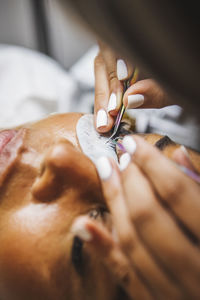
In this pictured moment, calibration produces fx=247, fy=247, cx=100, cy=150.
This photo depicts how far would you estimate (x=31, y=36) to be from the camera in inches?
70.1

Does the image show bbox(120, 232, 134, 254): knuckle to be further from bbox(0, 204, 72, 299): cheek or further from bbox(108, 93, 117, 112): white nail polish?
bbox(108, 93, 117, 112): white nail polish

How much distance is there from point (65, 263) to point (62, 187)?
172mm

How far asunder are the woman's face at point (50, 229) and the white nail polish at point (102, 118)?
6.1 inches

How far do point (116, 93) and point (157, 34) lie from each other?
1.35 ft

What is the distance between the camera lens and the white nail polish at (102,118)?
69 cm

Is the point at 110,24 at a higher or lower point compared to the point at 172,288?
higher

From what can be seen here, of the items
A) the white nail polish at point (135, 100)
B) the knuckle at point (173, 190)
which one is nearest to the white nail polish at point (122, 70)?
the white nail polish at point (135, 100)

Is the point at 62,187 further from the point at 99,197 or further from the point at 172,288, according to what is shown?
the point at 172,288

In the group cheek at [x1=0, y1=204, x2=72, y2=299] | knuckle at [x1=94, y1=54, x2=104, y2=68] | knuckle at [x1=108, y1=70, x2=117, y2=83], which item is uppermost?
knuckle at [x1=94, y1=54, x2=104, y2=68]

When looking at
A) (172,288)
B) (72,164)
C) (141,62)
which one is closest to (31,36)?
(72,164)

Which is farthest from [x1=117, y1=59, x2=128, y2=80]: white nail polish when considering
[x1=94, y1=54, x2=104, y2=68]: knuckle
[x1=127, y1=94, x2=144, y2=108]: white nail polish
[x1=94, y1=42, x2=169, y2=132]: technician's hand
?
[x1=94, y1=54, x2=104, y2=68]: knuckle

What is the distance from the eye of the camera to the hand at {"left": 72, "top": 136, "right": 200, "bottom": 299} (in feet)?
1.25

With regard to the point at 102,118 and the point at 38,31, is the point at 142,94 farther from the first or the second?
the point at 38,31

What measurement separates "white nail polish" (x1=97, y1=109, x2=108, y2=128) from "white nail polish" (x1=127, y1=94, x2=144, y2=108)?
81mm
